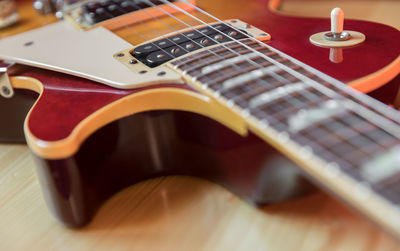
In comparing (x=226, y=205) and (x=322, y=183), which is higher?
(x=322, y=183)

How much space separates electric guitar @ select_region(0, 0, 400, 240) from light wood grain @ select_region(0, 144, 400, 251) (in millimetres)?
19

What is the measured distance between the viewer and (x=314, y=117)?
0.43 meters

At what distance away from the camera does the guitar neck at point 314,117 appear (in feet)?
1.16

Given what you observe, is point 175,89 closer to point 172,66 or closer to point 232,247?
point 172,66

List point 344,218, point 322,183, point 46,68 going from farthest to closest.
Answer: point 46,68
point 344,218
point 322,183

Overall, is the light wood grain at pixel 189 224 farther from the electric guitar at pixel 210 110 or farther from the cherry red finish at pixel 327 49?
the cherry red finish at pixel 327 49

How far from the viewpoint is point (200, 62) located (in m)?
0.56

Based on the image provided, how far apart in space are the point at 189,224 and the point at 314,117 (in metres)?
0.19

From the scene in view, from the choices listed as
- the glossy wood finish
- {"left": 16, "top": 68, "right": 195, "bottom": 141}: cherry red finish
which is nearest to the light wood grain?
the glossy wood finish

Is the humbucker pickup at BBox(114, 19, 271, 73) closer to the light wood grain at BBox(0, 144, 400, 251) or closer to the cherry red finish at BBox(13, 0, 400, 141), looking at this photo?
the cherry red finish at BBox(13, 0, 400, 141)

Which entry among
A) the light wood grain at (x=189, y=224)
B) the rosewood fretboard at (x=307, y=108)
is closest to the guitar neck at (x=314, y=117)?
the rosewood fretboard at (x=307, y=108)

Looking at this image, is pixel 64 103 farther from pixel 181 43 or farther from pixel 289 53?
pixel 289 53

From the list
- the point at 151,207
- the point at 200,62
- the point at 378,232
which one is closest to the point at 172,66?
the point at 200,62

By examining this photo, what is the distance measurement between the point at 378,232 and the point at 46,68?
0.47 meters
